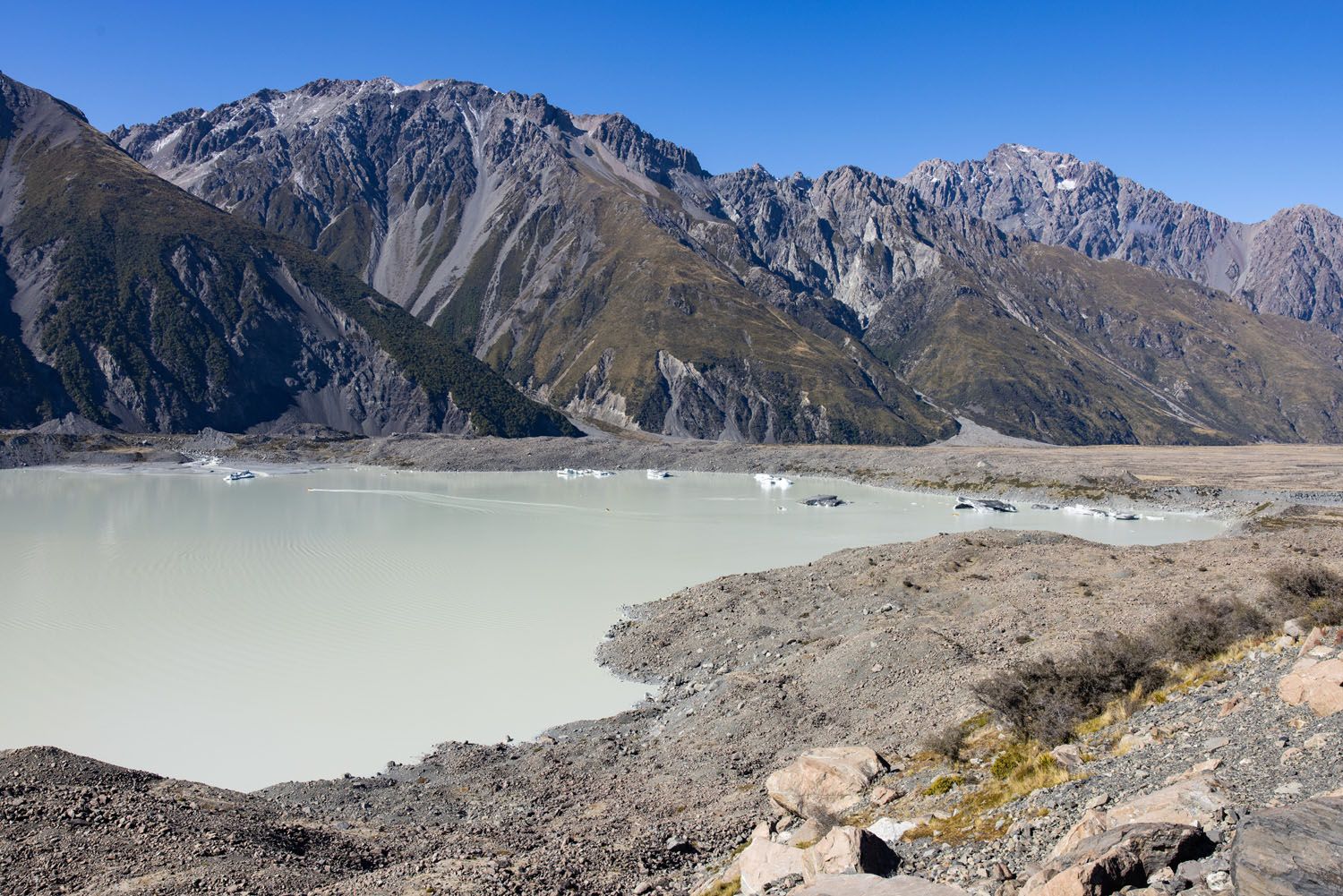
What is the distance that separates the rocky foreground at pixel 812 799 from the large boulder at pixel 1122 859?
0.7 inches

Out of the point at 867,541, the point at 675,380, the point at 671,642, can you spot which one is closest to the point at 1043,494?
the point at 867,541

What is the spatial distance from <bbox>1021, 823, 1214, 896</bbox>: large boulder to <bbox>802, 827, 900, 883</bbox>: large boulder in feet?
4.79

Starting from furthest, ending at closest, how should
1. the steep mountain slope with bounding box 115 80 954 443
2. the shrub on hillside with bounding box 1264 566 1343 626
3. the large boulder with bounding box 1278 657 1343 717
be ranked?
1. the steep mountain slope with bounding box 115 80 954 443
2. the shrub on hillside with bounding box 1264 566 1343 626
3. the large boulder with bounding box 1278 657 1343 717

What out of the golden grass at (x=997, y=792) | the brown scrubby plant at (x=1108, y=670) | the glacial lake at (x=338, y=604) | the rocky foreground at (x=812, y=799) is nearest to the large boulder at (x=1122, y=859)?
Result: the rocky foreground at (x=812, y=799)

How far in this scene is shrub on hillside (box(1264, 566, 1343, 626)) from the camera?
550 inches

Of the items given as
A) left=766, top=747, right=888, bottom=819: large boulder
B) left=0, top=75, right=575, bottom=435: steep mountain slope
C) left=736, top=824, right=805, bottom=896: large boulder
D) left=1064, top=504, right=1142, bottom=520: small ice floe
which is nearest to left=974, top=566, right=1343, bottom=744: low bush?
left=766, top=747, right=888, bottom=819: large boulder

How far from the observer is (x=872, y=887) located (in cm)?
684

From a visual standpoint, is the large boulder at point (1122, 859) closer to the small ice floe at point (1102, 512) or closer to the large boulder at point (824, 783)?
the large boulder at point (824, 783)

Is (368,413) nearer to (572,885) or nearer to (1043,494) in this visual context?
(1043,494)

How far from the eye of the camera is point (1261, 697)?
9.91m

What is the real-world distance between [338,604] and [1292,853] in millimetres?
27782

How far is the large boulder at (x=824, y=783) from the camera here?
10.9m

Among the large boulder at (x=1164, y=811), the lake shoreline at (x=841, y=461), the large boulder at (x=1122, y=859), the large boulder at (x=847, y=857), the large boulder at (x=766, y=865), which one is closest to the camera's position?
the large boulder at (x=1122, y=859)

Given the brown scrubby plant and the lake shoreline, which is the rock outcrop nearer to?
the brown scrubby plant
